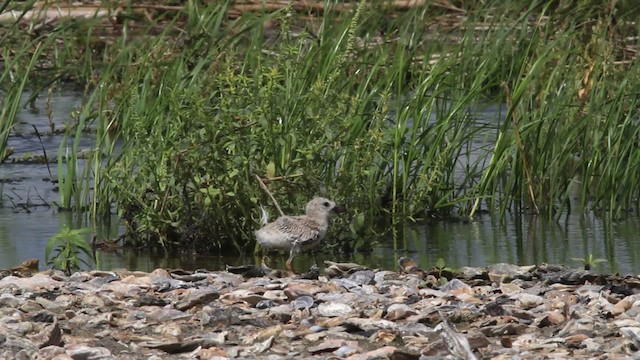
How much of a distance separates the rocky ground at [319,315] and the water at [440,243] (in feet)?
3.74

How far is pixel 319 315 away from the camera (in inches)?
287

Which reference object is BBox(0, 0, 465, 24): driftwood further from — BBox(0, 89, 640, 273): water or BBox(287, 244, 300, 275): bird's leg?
BBox(287, 244, 300, 275): bird's leg

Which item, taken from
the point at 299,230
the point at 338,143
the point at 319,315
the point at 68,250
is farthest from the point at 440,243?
the point at 319,315

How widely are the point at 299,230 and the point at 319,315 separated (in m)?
1.83

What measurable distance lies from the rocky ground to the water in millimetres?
1141

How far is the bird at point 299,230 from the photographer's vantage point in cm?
909

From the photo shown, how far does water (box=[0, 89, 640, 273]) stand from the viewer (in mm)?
9695

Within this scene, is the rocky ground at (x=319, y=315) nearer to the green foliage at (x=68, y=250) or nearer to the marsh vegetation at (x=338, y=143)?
the green foliage at (x=68, y=250)

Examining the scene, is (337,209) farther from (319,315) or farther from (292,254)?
(319,315)

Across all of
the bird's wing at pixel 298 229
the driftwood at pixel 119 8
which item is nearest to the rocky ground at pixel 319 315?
the bird's wing at pixel 298 229

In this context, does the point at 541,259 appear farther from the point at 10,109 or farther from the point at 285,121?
the point at 10,109

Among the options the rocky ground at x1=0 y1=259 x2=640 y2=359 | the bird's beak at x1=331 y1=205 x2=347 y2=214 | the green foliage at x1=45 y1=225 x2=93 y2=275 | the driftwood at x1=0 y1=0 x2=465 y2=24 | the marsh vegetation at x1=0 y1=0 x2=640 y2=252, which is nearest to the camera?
the rocky ground at x1=0 y1=259 x2=640 y2=359

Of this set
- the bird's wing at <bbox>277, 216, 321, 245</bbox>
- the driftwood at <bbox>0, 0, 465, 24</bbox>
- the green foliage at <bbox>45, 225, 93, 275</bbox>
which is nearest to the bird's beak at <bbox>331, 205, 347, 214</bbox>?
the bird's wing at <bbox>277, 216, 321, 245</bbox>

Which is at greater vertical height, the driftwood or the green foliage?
the driftwood
